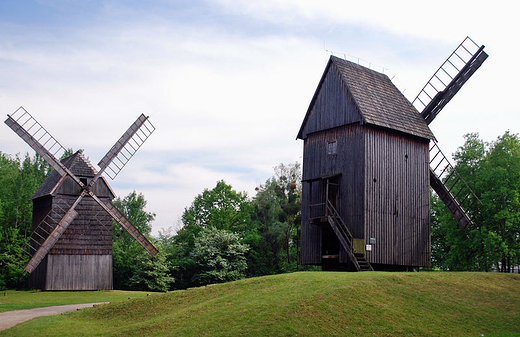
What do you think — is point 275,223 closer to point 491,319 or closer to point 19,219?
point 19,219

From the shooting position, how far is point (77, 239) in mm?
40094

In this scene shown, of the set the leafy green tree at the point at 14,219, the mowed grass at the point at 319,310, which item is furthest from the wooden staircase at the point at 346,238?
the leafy green tree at the point at 14,219

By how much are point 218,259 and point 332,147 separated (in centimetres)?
2075

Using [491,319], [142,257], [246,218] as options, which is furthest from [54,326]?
[246,218]

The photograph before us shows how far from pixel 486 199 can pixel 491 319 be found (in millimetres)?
22040

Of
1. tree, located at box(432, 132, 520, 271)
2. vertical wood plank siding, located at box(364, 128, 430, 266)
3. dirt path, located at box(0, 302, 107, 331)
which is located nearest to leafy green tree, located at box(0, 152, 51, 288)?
dirt path, located at box(0, 302, 107, 331)

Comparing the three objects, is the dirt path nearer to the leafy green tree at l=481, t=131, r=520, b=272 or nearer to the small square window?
the small square window

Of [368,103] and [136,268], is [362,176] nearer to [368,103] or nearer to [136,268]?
[368,103]

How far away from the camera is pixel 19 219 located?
56.2 metres

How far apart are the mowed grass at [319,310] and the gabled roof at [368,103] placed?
994cm

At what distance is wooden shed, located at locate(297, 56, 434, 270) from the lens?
30.0 meters

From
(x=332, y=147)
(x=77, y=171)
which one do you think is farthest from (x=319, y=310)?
(x=77, y=171)

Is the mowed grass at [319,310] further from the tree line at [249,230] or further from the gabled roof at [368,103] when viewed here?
the tree line at [249,230]

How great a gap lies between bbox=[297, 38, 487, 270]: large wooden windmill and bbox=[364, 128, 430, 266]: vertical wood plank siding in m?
0.05
